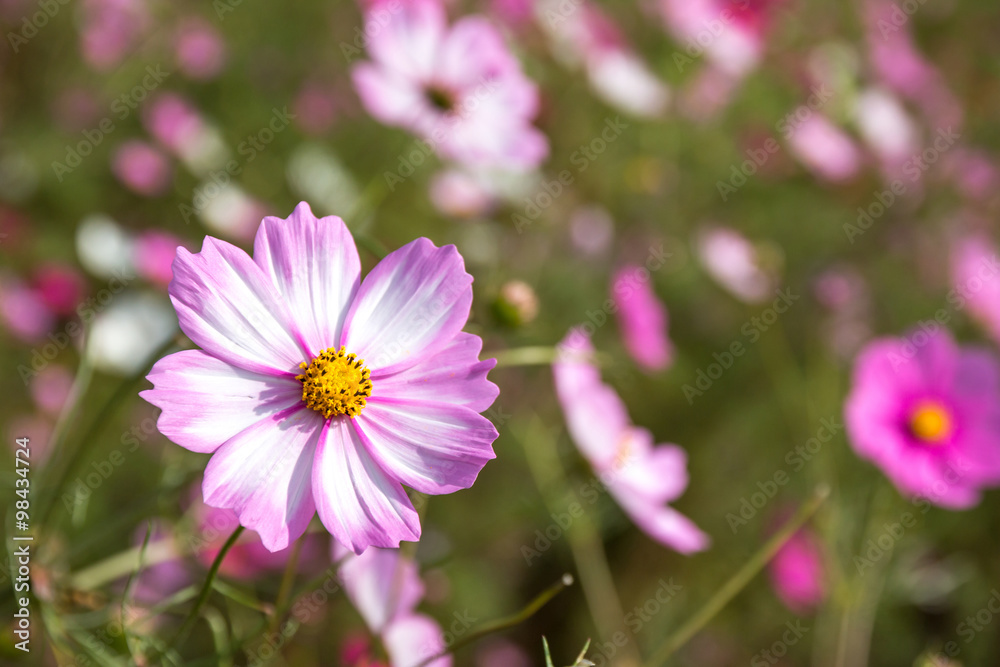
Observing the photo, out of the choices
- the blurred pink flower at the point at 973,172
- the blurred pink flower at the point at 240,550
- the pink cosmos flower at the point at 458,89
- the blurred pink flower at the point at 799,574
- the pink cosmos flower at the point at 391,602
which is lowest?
the blurred pink flower at the point at 799,574

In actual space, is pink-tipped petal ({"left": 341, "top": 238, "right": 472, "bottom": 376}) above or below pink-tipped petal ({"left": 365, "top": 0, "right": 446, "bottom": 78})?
below

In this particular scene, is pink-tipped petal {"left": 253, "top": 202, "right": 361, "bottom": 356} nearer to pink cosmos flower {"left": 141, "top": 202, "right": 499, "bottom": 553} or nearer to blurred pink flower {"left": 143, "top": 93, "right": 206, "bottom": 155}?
pink cosmos flower {"left": 141, "top": 202, "right": 499, "bottom": 553}

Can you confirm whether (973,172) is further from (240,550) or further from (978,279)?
(240,550)

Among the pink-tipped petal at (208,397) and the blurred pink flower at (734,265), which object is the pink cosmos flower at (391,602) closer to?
the pink-tipped petal at (208,397)

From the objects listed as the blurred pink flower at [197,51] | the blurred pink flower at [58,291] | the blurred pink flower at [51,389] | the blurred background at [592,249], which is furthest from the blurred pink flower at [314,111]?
the blurred pink flower at [51,389]

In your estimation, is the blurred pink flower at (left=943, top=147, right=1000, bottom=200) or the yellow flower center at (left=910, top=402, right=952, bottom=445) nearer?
the yellow flower center at (left=910, top=402, right=952, bottom=445)

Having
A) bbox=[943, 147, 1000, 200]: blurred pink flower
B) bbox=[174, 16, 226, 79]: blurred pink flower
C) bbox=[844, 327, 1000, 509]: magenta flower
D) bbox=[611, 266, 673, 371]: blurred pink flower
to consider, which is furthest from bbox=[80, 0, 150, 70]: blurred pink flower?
bbox=[943, 147, 1000, 200]: blurred pink flower

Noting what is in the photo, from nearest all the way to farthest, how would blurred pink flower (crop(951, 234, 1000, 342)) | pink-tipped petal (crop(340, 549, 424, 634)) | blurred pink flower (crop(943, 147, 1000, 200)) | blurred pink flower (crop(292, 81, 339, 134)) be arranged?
pink-tipped petal (crop(340, 549, 424, 634)), blurred pink flower (crop(951, 234, 1000, 342)), blurred pink flower (crop(292, 81, 339, 134)), blurred pink flower (crop(943, 147, 1000, 200))
